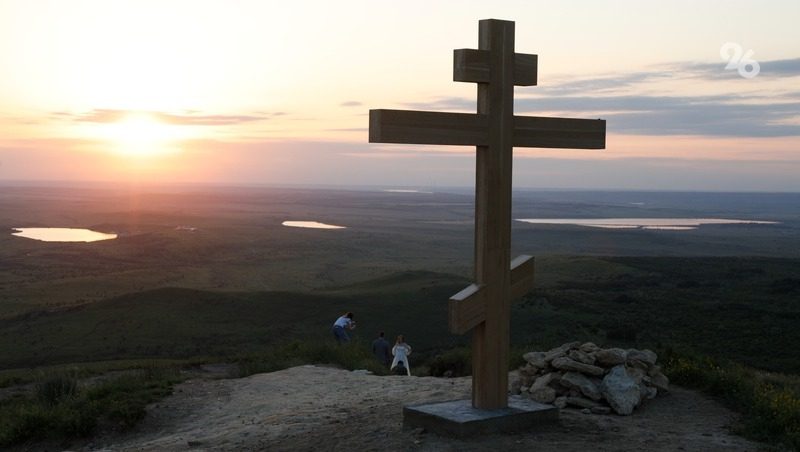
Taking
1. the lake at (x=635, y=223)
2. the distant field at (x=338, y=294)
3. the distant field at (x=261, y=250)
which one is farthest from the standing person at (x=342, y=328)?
the lake at (x=635, y=223)

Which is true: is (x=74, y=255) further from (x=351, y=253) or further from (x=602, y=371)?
(x=602, y=371)

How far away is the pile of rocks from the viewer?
1098 centimetres

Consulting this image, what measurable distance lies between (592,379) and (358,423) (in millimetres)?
2954

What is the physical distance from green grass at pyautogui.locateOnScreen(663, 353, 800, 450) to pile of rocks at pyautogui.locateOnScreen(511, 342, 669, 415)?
63 cm

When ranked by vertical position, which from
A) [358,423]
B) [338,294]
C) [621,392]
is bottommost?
[338,294]

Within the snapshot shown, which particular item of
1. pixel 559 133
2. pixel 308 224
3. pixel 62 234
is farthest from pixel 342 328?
pixel 308 224

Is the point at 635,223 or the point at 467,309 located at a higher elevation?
the point at 467,309

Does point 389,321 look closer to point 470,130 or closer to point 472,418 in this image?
point 472,418

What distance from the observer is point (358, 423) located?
34.6 ft

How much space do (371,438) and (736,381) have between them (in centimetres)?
506

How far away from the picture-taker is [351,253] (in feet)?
247

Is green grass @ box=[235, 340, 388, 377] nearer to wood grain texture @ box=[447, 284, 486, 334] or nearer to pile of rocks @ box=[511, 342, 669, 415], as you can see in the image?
pile of rocks @ box=[511, 342, 669, 415]

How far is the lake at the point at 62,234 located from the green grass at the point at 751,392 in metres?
76.2

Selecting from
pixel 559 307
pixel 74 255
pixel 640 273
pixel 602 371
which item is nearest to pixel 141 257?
pixel 74 255
